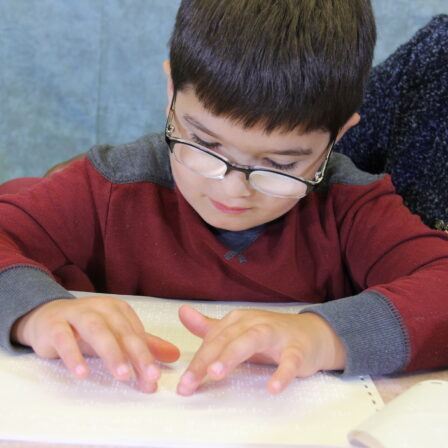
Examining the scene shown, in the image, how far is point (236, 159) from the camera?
672 millimetres

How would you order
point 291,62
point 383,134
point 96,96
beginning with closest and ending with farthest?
point 291,62 → point 383,134 → point 96,96

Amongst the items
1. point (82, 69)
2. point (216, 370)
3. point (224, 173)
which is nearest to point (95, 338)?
point (216, 370)

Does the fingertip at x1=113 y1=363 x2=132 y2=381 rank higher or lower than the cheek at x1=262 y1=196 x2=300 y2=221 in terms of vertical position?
lower

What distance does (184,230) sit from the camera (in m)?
0.86

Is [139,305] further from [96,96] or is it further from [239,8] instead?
[96,96]

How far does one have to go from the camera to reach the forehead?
2.15ft

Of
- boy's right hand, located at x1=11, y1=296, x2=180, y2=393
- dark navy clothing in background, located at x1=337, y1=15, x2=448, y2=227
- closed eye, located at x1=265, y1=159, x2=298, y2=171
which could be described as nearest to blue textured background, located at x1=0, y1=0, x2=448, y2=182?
dark navy clothing in background, located at x1=337, y1=15, x2=448, y2=227

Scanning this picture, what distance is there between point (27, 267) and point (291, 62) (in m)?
0.35

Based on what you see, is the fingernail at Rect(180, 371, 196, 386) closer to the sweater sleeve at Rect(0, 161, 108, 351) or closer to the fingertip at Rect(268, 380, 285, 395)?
the fingertip at Rect(268, 380, 285, 395)

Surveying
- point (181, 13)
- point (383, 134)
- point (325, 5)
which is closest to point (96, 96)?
point (383, 134)

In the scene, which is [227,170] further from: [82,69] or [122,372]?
[82,69]

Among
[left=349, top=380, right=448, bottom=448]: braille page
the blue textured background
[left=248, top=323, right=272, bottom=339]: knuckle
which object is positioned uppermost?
[left=349, top=380, right=448, bottom=448]: braille page

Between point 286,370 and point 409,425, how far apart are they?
11 cm

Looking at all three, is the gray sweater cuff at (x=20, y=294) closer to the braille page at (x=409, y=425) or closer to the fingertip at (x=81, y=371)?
the fingertip at (x=81, y=371)
